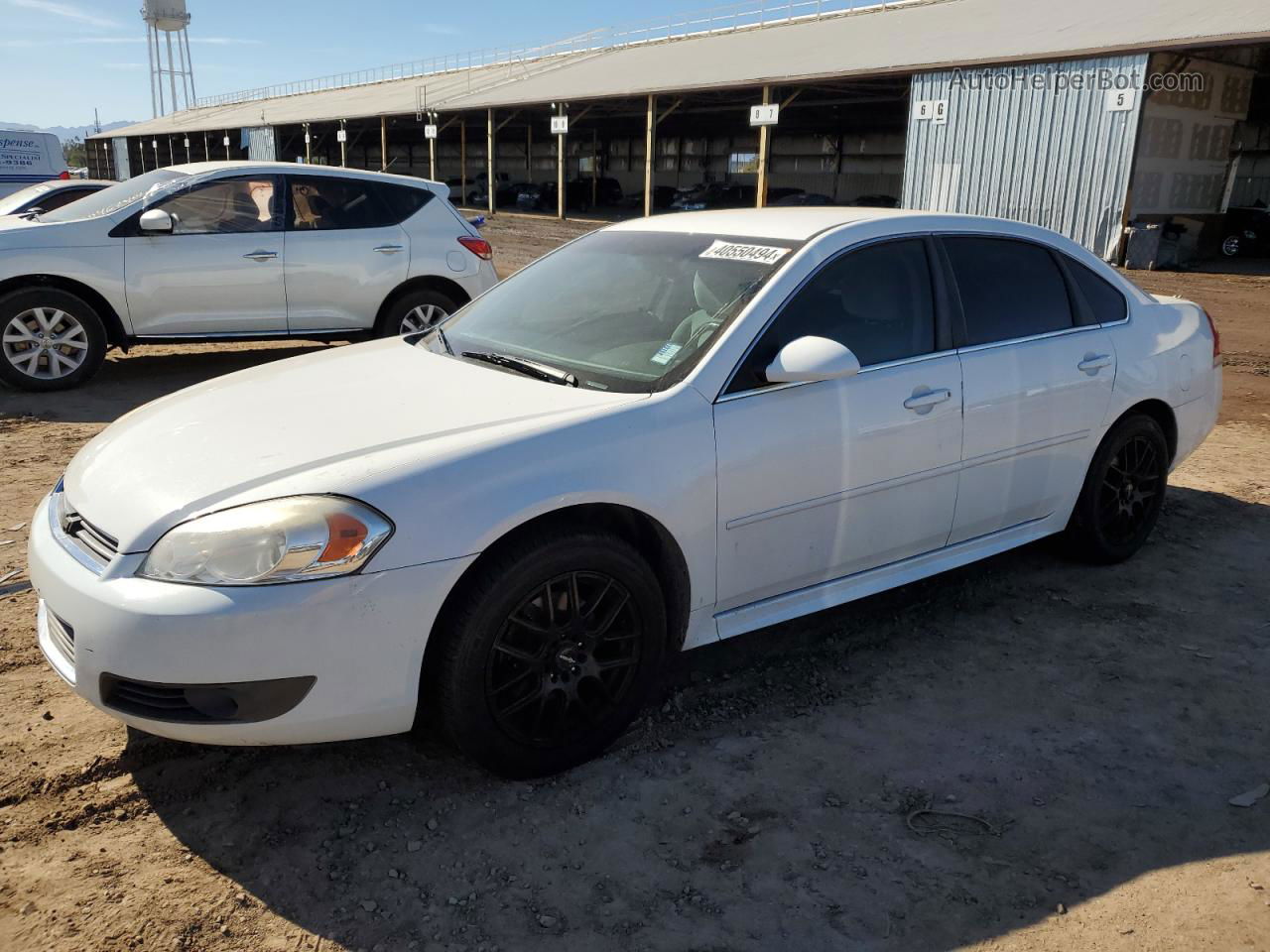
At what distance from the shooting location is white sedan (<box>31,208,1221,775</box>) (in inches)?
101

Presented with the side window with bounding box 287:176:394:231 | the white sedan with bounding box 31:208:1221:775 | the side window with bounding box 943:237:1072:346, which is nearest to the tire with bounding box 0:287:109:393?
the side window with bounding box 287:176:394:231

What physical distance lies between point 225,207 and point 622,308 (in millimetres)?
5276

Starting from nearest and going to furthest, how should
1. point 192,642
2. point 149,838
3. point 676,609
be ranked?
1. point 192,642
2. point 149,838
3. point 676,609

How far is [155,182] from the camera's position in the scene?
783 cm

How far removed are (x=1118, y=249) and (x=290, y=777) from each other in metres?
20.1

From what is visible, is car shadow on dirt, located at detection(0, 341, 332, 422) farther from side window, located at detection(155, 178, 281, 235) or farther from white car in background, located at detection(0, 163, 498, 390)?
side window, located at detection(155, 178, 281, 235)

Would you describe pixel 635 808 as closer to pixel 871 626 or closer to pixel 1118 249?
pixel 871 626

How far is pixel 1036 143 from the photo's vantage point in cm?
1991

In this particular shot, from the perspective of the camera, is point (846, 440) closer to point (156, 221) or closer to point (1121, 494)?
point (1121, 494)

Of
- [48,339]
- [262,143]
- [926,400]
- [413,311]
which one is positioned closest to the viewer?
[926,400]

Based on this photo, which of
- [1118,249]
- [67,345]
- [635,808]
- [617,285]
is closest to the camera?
[635,808]

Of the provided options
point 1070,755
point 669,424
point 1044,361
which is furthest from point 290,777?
point 1044,361

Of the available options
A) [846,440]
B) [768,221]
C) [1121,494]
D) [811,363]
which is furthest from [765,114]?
[811,363]

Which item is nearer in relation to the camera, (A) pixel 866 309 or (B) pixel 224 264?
(A) pixel 866 309
